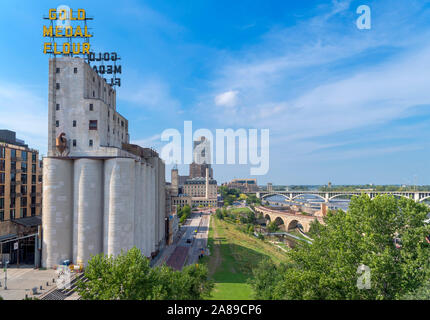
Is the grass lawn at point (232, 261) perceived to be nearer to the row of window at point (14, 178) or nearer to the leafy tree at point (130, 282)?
the leafy tree at point (130, 282)

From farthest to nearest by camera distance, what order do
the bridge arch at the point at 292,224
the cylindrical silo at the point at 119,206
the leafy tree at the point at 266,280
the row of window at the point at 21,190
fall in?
the bridge arch at the point at 292,224 < the row of window at the point at 21,190 < the cylindrical silo at the point at 119,206 < the leafy tree at the point at 266,280

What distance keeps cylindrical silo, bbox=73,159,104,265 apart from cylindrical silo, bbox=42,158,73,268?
161 centimetres

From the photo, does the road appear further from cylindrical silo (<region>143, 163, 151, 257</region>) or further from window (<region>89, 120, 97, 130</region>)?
window (<region>89, 120, 97, 130</region>)

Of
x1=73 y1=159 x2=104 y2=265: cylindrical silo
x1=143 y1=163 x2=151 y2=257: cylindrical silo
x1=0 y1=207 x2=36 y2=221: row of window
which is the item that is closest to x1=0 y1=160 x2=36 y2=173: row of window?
x1=0 y1=207 x2=36 y2=221: row of window

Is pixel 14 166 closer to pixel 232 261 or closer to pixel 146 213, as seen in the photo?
pixel 146 213

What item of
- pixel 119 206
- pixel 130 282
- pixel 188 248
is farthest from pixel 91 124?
pixel 188 248

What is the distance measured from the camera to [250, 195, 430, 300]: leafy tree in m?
19.3

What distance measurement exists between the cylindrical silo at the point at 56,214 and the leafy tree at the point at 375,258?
35.6m

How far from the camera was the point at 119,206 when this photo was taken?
39156mm

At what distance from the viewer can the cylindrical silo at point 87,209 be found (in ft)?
127

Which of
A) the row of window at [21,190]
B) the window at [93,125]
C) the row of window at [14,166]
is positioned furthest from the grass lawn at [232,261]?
the row of window at [14,166]

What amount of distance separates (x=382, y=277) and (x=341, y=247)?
3642 millimetres
